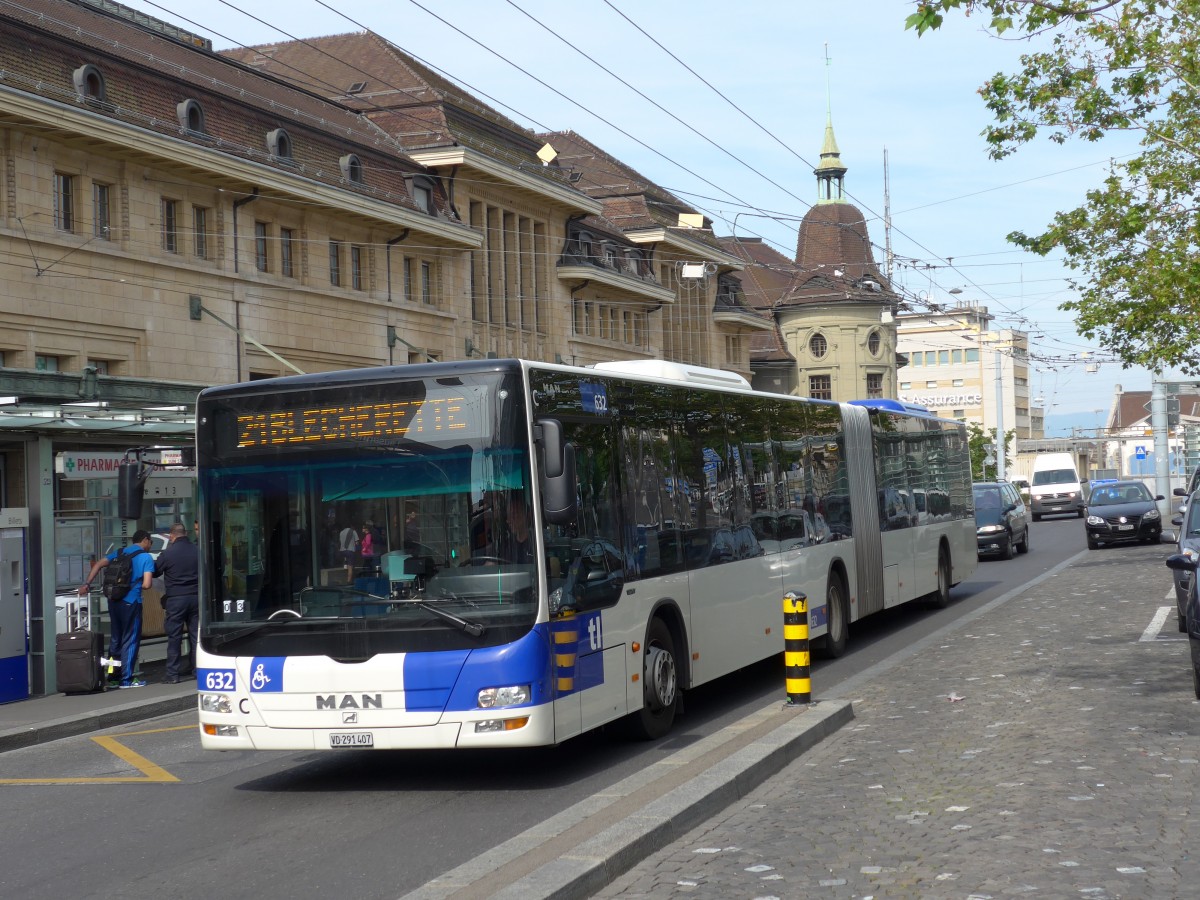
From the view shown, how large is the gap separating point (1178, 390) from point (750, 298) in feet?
103

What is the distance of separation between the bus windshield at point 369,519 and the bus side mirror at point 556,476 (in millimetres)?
156

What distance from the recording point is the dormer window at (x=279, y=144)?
34281 mm

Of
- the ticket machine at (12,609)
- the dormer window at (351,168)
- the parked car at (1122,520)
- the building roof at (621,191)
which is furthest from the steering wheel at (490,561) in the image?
the building roof at (621,191)

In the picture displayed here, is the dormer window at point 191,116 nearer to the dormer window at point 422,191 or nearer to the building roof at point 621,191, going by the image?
the dormer window at point 422,191

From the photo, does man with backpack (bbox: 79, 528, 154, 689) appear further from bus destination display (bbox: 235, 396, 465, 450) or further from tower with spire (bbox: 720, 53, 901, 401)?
tower with spire (bbox: 720, 53, 901, 401)

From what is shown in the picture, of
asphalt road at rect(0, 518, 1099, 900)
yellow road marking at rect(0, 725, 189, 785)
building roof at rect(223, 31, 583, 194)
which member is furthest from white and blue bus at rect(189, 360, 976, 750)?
building roof at rect(223, 31, 583, 194)

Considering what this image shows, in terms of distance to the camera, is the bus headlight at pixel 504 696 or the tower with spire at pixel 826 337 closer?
the bus headlight at pixel 504 696

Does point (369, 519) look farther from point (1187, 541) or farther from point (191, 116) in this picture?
point (191, 116)

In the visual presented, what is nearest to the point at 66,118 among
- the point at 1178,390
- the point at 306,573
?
the point at 306,573

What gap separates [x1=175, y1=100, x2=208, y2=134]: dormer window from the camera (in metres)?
31.5

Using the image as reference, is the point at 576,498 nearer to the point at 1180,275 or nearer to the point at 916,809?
the point at 916,809

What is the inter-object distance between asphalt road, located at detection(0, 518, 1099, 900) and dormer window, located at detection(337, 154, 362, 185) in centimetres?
2494

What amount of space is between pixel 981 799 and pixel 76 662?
11.0m

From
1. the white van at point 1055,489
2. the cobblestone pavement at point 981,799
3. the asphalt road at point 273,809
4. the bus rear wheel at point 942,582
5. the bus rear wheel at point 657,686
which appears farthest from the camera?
the white van at point 1055,489
